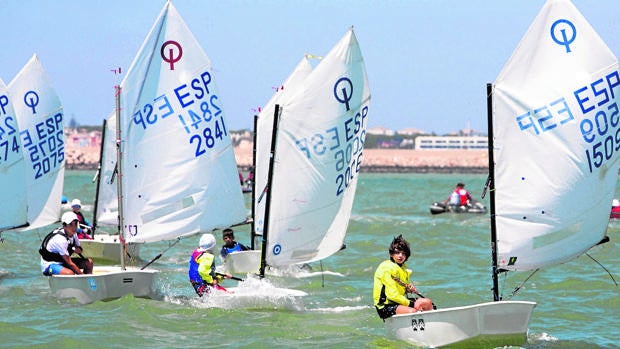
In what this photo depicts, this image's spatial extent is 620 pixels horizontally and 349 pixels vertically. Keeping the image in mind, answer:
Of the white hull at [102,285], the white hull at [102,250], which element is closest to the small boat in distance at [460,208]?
the white hull at [102,250]

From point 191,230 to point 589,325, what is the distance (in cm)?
658

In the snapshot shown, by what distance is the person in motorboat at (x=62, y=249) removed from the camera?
15.6m

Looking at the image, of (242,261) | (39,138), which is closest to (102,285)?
(242,261)

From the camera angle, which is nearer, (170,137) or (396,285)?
(396,285)

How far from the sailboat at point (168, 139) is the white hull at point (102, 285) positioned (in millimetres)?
976

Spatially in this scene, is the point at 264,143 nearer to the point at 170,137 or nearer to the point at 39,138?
the point at 170,137

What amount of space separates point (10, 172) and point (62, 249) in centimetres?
538

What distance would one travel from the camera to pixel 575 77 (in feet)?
41.8

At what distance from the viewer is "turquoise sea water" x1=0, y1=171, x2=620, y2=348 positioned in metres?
13.7

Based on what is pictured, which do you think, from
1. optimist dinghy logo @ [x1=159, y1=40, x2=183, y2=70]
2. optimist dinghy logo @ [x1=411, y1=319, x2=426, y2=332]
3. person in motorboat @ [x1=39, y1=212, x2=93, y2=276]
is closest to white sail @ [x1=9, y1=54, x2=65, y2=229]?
optimist dinghy logo @ [x1=159, y1=40, x2=183, y2=70]

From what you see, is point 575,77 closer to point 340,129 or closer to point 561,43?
point 561,43

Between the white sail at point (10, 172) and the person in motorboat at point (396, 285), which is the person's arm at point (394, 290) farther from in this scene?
the white sail at point (10, 172)

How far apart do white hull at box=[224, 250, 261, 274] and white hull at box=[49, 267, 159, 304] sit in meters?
3.86

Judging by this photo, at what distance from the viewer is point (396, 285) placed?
12508 mm
